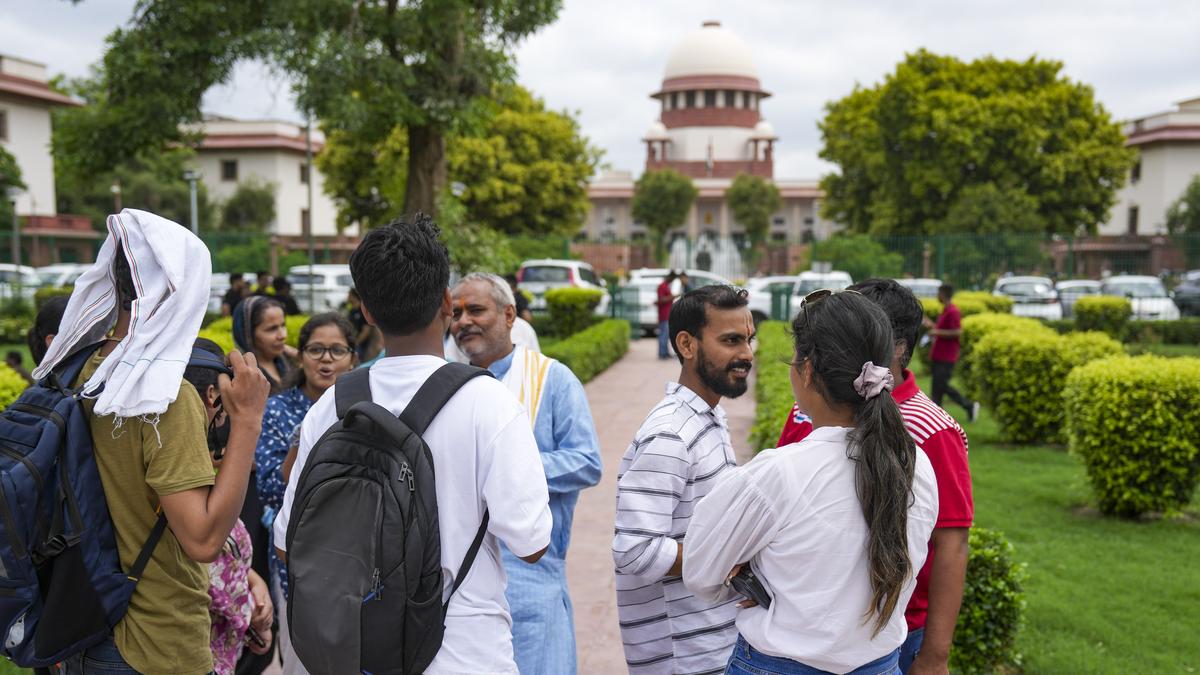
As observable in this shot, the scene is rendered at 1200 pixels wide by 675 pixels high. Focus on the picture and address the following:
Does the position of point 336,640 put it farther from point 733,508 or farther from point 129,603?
point 733,508

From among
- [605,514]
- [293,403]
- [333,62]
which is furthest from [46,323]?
[333,62]

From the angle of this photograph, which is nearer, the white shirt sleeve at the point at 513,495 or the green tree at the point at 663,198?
the white shirt sleeve at the point at 513,495

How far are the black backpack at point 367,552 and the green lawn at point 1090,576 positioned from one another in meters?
3.62

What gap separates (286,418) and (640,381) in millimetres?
10477

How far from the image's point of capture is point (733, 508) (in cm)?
203

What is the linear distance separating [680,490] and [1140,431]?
215 inches

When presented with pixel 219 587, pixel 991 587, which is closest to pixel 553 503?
pixel 219 587

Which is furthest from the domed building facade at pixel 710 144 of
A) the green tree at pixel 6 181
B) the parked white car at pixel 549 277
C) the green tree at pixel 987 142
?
the parked white car at pixel 549 277

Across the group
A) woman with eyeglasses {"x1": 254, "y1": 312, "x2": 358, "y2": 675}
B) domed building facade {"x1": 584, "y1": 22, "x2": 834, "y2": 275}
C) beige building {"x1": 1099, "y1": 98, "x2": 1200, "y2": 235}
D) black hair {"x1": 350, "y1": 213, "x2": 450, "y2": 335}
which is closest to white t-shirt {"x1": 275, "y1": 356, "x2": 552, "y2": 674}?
black hair {"x1": 350, "y1": 213, "x2": 450, "y2": 335}

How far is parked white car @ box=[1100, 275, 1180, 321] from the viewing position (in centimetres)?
2277

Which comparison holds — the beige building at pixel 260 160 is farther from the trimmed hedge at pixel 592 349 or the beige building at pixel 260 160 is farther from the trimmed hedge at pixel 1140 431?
the trimmed hedge at pixel 1140 431

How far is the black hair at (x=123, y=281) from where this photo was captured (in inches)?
89.2

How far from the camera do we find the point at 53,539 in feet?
6.75

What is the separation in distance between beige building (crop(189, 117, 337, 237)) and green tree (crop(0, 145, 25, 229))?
12815 mm
